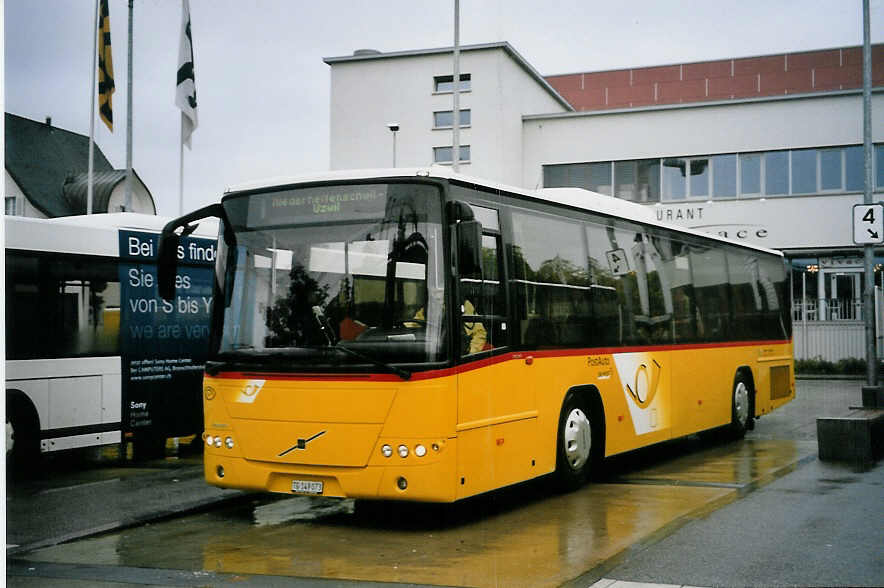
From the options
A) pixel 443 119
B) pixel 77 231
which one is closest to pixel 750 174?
pixel 443 119

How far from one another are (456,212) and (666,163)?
102 ft

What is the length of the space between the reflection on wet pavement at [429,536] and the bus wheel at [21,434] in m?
3.01

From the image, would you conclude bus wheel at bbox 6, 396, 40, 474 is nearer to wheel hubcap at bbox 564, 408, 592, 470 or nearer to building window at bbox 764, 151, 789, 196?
wheel hubcap at bbox 564, 408, 592, 470

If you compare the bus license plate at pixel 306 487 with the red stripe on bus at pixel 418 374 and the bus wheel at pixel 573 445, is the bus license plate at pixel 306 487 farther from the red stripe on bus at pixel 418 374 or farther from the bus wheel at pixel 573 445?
the bus wheel at pixel 573 445

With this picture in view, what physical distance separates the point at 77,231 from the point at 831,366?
2797cm

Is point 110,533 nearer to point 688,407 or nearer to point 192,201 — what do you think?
point 192,201

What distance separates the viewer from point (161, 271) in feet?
31.9

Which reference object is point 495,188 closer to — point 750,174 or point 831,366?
point 831,366

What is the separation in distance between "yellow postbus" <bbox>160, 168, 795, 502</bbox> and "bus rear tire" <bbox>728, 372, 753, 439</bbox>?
5584 mm

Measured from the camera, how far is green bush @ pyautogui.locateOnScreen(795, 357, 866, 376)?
3450cm

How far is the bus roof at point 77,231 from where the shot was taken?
12281 mm

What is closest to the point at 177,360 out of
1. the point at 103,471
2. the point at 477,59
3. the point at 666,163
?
the point at 103,471

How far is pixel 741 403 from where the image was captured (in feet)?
54.7

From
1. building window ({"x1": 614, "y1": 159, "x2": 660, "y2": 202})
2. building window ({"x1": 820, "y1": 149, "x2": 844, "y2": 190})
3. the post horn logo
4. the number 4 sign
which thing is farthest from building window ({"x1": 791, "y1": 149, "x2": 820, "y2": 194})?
the post horn logo
